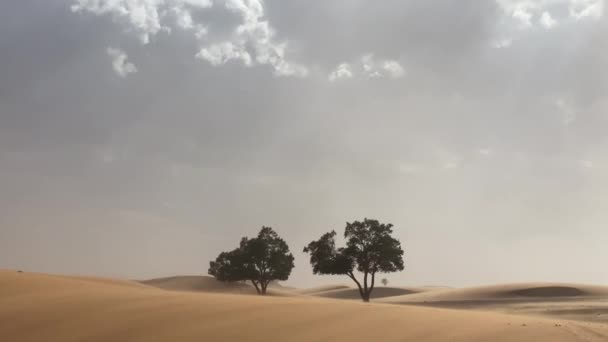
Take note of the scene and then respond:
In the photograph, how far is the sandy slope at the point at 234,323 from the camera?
36.5ft

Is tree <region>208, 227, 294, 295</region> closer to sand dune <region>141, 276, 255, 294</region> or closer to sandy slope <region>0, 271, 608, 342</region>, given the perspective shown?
sand dune <region>141, 276, 255, 294</region>

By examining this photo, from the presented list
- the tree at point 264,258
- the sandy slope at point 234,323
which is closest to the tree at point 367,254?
the tree at point 264,258

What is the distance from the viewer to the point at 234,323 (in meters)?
12.2

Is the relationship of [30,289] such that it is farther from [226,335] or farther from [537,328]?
[537,328]

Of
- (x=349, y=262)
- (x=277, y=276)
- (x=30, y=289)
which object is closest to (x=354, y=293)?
(x=277, y=276)

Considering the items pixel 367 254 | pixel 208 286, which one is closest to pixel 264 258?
pixel 367 254

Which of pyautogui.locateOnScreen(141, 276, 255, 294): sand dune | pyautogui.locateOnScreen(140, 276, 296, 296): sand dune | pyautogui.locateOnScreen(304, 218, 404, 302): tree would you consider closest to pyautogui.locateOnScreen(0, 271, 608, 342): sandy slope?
pyautogui.locateOnScreen(304, 218, 404, 302): tree

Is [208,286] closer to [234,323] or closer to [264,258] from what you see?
[264,258]

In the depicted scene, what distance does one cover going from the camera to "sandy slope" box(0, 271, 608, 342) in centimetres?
1113

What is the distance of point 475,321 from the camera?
1341cm

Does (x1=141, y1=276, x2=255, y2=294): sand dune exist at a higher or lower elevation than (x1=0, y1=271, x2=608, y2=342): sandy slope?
higher

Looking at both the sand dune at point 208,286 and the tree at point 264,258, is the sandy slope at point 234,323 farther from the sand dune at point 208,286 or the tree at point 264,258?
the sand dune at point 208,286

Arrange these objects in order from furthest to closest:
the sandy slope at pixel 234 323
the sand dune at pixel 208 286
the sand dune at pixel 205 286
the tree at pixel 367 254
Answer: the sand dune at pixel 205 286 → the sand dune at pixel 208 286 → the tree at pixel 367 254 → the sandy slope at pixel 234 323

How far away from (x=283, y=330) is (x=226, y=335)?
4.08 feet
